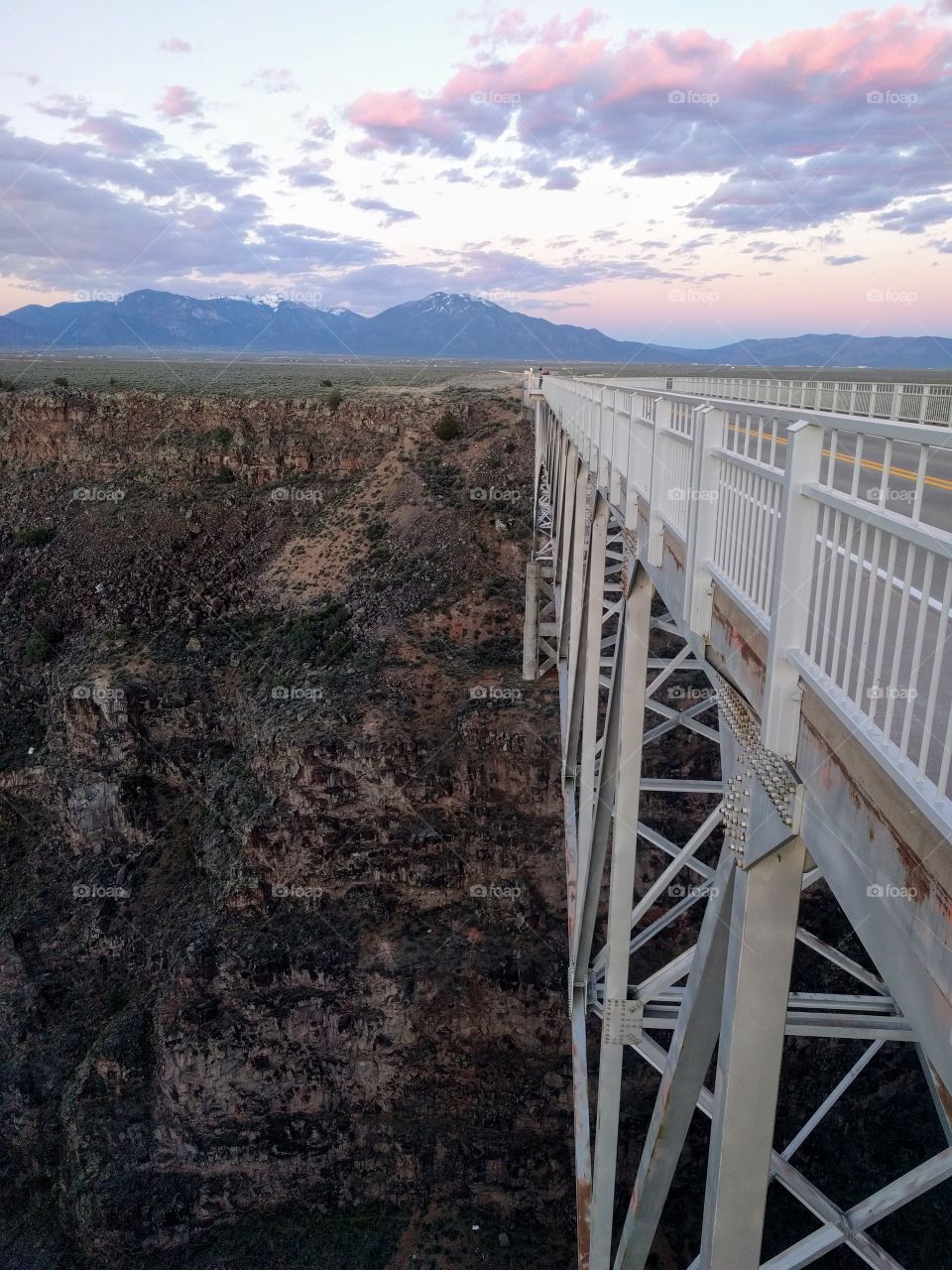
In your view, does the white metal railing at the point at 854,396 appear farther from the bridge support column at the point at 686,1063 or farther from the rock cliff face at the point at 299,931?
the rock cliff face at the point at 299,931
